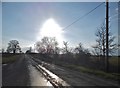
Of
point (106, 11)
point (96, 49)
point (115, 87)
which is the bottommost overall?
point (115, 87)

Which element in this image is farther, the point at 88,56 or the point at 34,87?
the point at 88,56

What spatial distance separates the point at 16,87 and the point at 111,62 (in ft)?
66.0

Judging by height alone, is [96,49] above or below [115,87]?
above

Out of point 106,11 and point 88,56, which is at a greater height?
point 106,11

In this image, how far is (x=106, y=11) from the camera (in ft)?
84.1

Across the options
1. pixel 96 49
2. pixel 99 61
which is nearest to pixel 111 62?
pixel 99 61

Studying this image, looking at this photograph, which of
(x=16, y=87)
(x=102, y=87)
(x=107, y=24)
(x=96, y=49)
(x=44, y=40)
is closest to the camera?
(x=16, y=87)

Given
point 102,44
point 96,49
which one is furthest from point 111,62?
point 102,44

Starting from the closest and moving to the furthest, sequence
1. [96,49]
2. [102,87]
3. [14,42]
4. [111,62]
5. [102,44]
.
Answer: [102,87] < [111,62] < [96,49] < [102,44] < [14,42]

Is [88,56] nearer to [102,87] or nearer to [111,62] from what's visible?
[111,62]

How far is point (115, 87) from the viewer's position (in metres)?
13.3

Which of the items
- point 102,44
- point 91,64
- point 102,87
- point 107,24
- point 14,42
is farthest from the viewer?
point 14,42

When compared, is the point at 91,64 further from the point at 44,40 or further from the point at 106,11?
the point at 44,40

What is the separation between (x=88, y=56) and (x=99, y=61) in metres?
6.29
